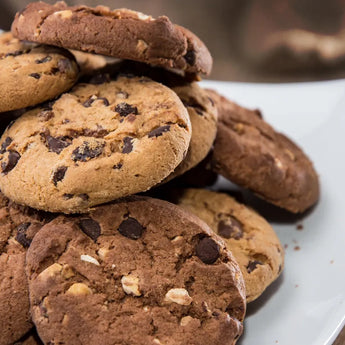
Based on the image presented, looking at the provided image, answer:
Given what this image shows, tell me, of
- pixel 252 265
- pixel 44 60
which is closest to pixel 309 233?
pixel 252 265

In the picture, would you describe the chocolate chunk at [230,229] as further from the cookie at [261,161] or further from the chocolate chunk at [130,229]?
the chocolate chunk at [130,229]

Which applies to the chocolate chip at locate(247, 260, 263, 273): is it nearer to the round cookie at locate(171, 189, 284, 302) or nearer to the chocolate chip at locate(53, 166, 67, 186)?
the round cookie at locate(171, 189, 284, 302)

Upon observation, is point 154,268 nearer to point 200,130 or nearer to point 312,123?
point 200,130

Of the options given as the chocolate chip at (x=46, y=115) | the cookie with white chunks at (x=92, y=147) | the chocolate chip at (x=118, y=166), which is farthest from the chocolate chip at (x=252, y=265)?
the chocolate chip at (x=46, y=115)

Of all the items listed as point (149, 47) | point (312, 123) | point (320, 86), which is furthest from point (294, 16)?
point (149, 47)

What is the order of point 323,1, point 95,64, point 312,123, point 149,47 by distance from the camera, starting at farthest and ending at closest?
point 323,1
point 312,123
point 95,64
point 149,47

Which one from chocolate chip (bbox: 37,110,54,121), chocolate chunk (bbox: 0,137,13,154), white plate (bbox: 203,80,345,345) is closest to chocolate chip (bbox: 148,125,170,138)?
chocolate chip (bbox: 37,110,54,121)

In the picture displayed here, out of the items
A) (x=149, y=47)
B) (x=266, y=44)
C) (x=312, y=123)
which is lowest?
(x=266, y=44)
